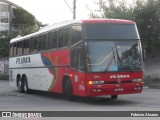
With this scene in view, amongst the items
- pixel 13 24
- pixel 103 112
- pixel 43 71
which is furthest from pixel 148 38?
pixel 13 24

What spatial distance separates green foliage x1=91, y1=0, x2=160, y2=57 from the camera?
3569 cm

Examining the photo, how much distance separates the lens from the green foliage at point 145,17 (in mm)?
35688

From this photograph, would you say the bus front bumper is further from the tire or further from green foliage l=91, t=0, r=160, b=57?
green foliage l=91, t=0, r=160, b=57

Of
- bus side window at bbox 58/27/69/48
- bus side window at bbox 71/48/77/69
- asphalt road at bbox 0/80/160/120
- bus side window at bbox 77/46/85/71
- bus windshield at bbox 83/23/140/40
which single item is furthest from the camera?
bus side window at bbox 58/27/69/48

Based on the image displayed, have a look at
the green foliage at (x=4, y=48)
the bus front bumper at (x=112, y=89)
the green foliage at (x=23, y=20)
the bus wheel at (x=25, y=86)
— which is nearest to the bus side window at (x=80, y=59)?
the bus front bumper at (x=112, y=89)

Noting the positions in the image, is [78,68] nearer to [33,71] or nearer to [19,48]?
[33,71]

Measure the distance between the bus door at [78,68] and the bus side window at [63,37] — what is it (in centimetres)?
92

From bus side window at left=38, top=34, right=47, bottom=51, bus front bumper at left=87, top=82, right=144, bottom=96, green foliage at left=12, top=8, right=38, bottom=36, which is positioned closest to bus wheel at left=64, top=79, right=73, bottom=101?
bus front bumper at left=87, top=82, right=144, bottom=96

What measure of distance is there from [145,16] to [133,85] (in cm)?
1953

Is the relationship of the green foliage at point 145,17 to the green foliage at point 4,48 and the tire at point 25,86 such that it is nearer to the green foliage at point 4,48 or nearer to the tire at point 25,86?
the tire at point 25,86

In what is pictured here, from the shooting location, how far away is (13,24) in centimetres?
8138

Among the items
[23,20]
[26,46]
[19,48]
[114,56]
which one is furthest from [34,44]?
[23,20]

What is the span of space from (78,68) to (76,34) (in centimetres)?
144

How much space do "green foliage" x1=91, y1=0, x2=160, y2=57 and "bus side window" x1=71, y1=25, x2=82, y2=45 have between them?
1747 cm
